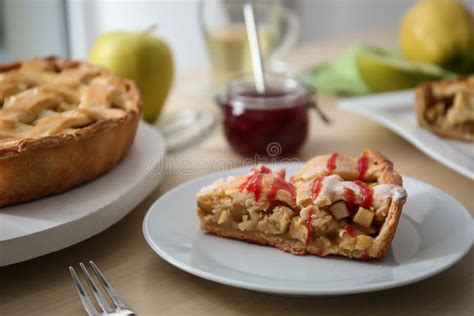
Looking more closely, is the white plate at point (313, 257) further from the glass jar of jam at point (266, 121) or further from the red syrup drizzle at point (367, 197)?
the glass jar of jam at point (266, 121)

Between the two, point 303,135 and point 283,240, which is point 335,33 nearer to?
point 303,135

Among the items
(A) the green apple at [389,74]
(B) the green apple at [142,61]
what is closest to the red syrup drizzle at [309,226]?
(B) the green apple at [142,61]

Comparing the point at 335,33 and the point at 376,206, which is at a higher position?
the point at 376,206

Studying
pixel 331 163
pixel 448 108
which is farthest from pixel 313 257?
pixel 448 108

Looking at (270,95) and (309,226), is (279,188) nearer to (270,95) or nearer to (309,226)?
(309,226)

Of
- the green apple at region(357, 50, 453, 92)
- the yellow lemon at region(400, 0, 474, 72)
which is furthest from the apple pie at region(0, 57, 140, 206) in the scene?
the yellow lemon at region(400, 0, 474, 72)

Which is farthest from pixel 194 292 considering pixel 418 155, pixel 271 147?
pixel 418 155

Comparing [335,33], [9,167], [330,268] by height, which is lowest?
[335,33]

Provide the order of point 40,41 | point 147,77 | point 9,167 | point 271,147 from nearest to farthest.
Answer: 1. point 9,167
2. point 271,147
3. point 147,77
4. point 40,41
